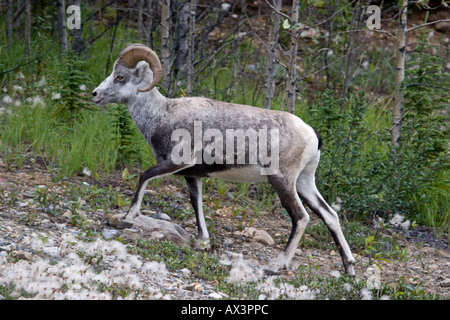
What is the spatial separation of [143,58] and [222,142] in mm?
1217

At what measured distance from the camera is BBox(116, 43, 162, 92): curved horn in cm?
668

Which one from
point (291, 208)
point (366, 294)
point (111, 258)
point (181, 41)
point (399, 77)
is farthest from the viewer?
point (181, 41)

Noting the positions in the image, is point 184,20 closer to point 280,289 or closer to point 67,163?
point 67,163

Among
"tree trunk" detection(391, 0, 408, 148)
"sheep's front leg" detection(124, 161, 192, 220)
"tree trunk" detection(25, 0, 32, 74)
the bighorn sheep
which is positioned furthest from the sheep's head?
"tree trunk" detection(25, 0, 32, 74)

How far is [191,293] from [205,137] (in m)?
1.79

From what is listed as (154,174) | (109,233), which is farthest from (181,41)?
(109,233)

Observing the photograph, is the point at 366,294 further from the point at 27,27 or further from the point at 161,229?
the point at 27,27

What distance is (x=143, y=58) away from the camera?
6.75 meters

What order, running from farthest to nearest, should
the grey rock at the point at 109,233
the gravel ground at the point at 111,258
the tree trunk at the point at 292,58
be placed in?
the tree trunk at the point at 292,58
the grey rock at the point at 109,233
the gravel ground at the point at 111,258

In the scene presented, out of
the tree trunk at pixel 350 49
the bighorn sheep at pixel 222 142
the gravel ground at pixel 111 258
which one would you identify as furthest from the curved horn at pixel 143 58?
the tree trunk at pixel 350 49

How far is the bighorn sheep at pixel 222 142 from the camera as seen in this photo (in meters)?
6.44

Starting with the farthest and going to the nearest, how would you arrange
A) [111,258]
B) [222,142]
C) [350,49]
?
[350,49], [222,142], [111,258]

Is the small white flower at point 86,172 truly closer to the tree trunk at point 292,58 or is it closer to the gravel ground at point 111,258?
the gravel ground at point 111,258

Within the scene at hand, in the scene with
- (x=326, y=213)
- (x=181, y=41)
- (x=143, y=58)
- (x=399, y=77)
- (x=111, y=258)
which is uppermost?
(x=181, y=41)
